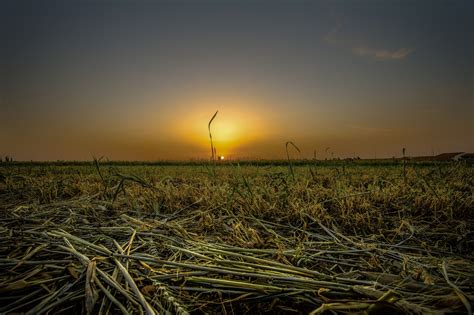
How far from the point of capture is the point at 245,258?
1389 mm

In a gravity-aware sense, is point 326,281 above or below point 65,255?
below

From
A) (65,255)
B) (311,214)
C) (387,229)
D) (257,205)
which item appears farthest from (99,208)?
(387,229)

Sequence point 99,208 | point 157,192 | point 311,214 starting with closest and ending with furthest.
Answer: point 311,214, point 99,208, point 157,192

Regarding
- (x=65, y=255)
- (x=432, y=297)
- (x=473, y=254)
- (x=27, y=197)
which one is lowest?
(x=473, y=254)

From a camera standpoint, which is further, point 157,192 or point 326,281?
point 157,192

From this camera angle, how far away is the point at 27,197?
10.9 feet

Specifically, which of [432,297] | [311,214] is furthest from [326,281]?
[311,214]

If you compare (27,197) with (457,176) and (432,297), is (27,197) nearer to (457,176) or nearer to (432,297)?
(432,297)

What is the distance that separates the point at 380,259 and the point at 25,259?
6.01 ft

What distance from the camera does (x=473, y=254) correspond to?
1.76 meters

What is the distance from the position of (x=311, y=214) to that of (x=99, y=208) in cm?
187

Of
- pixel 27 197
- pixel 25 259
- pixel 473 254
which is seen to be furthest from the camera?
pixel 27 197

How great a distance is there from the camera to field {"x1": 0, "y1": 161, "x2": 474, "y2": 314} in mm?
1078

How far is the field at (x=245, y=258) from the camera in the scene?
108cm
